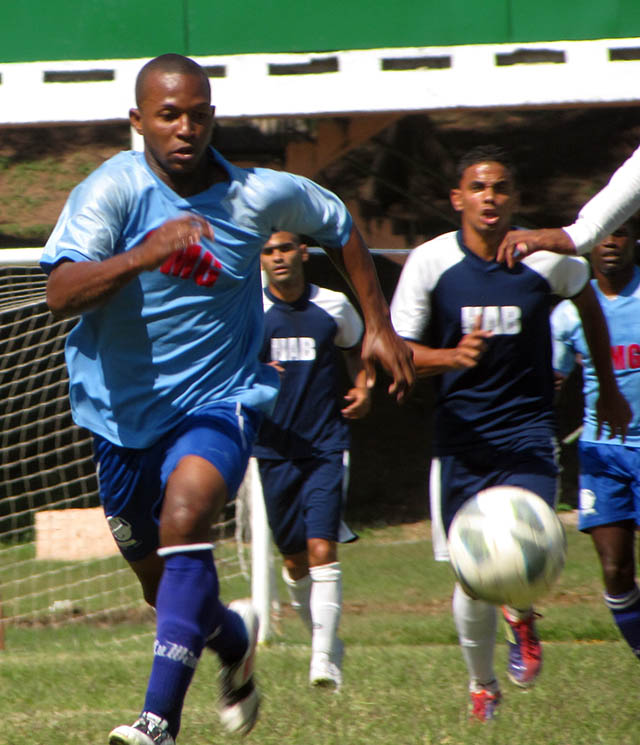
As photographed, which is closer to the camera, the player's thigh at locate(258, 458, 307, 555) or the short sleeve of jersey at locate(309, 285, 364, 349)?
the player's thigh at locate(258, 458, 307, 555)

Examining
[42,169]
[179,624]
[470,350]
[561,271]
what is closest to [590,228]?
[470,350]

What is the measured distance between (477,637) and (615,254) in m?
2.09

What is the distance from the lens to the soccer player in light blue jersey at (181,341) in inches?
145

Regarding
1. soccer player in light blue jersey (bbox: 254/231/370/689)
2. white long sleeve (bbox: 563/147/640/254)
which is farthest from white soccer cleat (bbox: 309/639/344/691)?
white long sleeve (bbox: 563/147/640/254)

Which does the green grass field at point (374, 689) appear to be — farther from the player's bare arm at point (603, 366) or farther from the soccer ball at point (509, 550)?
the player's bare arm at point (603, 366)

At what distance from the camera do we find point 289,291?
715cm

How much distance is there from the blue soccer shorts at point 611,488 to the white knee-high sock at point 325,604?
137 centimetres

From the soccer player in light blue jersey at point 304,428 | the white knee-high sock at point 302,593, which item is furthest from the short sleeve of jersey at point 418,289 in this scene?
the white knee-high sock at point 302,593

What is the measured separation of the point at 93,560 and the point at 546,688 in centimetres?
500

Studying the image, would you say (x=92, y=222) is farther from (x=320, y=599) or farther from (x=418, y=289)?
(x=320, y=599)

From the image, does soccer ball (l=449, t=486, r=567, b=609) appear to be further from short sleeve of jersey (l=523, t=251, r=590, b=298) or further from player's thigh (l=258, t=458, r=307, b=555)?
player's thigh (l=258, t=458, r=307, b=555)

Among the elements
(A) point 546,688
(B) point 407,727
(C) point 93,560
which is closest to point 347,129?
(C) point 93,560

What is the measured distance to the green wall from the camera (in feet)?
29.4

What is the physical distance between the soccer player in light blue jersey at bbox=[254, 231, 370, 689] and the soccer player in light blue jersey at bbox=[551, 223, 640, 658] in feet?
4.28
